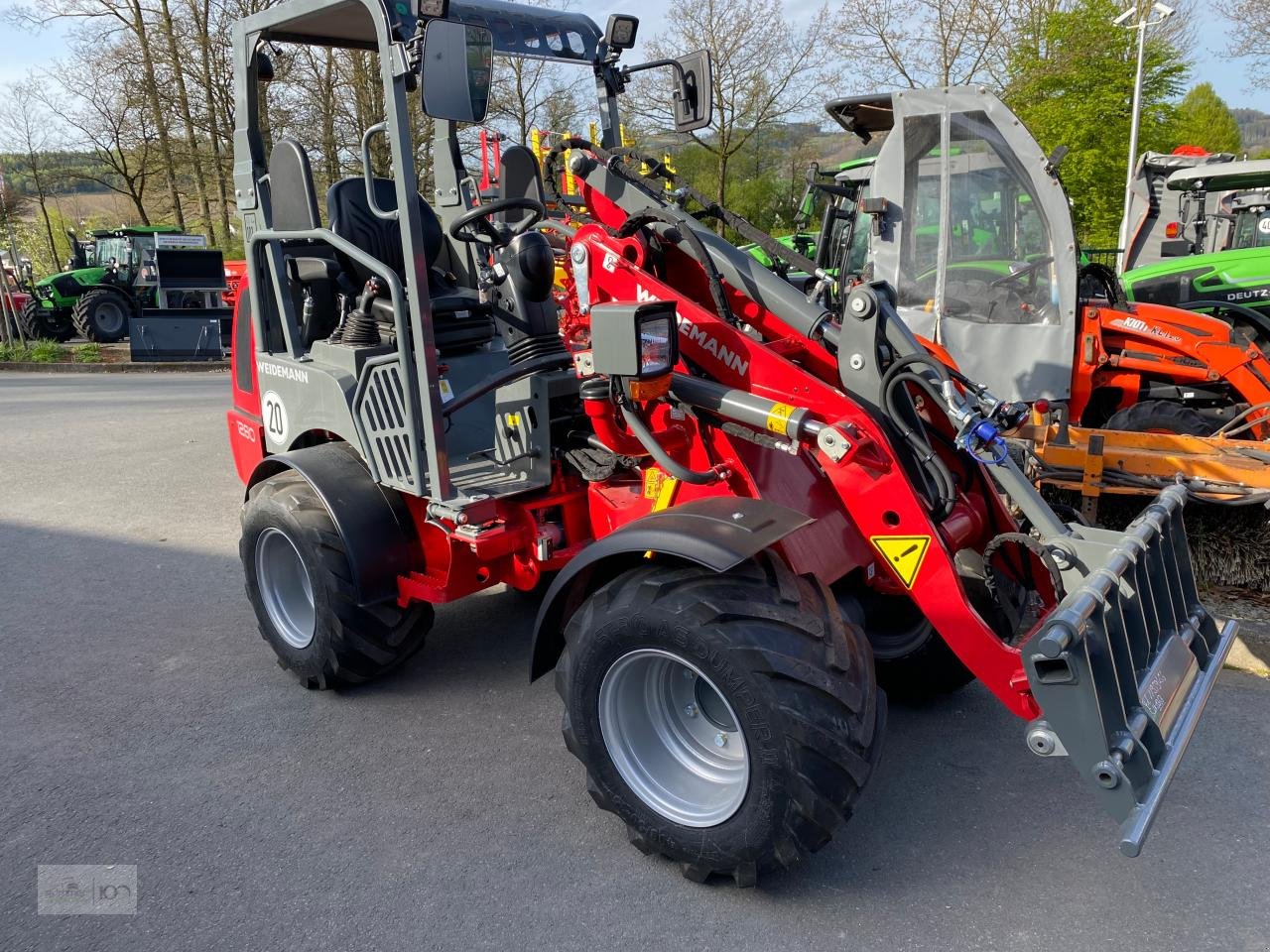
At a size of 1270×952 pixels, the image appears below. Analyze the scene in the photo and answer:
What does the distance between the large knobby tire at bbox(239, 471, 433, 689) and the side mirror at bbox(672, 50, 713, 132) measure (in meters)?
2.16

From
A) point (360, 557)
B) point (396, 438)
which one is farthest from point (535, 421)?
point (360, 557)

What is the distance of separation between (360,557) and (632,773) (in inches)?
58.9

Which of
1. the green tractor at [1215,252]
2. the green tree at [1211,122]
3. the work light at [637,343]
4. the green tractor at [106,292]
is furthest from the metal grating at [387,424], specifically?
the green tree at [1211,122]

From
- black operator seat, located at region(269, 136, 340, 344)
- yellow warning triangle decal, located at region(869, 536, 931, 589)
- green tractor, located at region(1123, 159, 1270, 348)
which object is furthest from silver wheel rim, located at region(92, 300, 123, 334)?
yellow warning triangle decal, located at region(869, 536, 931, 589)

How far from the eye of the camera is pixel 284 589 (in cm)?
432

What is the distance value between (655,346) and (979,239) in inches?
156

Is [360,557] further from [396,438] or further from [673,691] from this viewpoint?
[673,691]

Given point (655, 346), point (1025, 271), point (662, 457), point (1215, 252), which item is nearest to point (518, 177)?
point (655, 346)

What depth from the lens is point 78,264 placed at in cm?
2253

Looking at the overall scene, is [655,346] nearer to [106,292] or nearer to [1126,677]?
[1126,677]

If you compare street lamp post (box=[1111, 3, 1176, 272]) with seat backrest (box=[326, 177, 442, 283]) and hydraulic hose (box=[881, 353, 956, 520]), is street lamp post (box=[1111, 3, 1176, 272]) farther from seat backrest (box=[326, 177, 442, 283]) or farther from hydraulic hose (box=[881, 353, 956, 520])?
hydraulic hose (box=[881, 353, 956, 520])

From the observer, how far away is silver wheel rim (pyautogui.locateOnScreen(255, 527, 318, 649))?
4211 millimetres

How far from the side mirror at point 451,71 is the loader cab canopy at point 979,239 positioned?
3.84 meters

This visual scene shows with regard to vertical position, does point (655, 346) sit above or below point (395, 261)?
below
